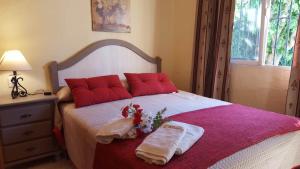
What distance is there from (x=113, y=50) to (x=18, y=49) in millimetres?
1161

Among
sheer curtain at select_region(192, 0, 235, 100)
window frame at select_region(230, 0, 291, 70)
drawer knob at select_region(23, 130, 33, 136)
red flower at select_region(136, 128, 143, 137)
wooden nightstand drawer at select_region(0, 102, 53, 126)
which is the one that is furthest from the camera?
sheer curtain at select_region(192, 0, 235, 100)

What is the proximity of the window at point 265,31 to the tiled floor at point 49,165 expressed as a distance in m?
2.49

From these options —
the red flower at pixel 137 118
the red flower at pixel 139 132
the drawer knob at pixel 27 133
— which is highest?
the red flower at pixel 137 118

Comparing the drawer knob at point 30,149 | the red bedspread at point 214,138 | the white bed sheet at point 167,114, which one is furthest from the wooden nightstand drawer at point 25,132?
the red bedspread at point 214,138

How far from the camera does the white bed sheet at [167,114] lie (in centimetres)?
152

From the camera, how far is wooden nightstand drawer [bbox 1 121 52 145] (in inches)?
87.2

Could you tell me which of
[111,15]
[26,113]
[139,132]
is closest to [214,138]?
[139,132]

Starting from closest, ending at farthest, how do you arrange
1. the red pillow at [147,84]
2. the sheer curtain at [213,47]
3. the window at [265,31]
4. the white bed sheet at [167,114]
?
1. the white bed sheet at [167,114]
2. the window at [265,31]
3. the red pillow at [147,84]
4. the sheer curtain at [213,47]

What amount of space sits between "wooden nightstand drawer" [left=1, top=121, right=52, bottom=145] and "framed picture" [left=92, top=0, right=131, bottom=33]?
54.3 inches

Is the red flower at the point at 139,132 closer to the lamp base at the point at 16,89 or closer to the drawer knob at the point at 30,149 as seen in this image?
the drawer knob at the point at 30,149

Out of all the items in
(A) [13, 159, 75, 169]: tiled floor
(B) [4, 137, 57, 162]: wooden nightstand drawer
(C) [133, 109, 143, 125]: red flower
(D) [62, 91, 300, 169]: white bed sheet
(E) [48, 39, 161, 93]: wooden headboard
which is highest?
(E) [48, 39, 161, 93]: wooden headboard

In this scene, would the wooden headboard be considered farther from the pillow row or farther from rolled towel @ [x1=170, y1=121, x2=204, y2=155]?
rolled towel @ [x1=170, y1=121, x2=204, y2=155]

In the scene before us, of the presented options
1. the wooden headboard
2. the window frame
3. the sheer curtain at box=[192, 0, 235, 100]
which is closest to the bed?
the wooden headboard

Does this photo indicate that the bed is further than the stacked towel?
Yes
